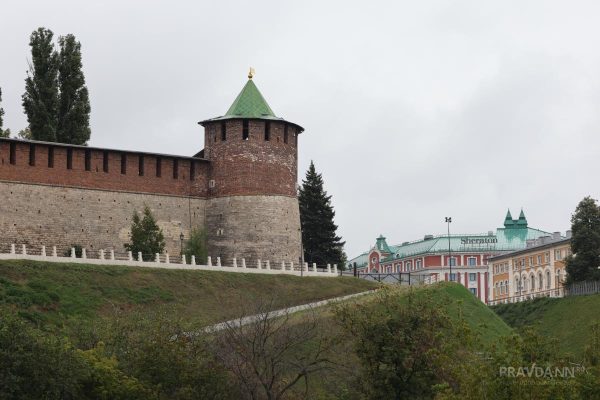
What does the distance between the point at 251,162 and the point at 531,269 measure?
32.1 metres

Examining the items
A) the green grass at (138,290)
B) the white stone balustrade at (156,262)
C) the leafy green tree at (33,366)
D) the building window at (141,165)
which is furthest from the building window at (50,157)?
the leafy green tree at (33,366)

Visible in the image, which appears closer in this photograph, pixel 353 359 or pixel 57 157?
pixel 353 359

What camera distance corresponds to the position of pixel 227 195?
6619 cm

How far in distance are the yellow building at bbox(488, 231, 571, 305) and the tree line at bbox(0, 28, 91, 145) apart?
94.0 ft

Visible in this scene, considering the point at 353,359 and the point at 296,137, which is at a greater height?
the point at 296,137

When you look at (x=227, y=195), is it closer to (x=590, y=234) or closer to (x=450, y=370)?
(x=590, y=234)

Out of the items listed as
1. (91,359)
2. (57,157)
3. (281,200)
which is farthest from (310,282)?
(91,359)

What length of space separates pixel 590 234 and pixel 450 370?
114 ft

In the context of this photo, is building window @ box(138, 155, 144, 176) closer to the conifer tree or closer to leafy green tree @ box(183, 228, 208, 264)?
leafy green tree @ box(183, 228, 208, 264)

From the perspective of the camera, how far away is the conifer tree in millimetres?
73062

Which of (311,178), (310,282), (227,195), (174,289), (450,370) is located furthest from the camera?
(311,178)

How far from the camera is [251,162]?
6612 cm

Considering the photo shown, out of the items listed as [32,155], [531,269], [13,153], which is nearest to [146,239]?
[32,155]

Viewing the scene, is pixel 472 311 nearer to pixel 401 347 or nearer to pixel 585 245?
pixel 585 245
